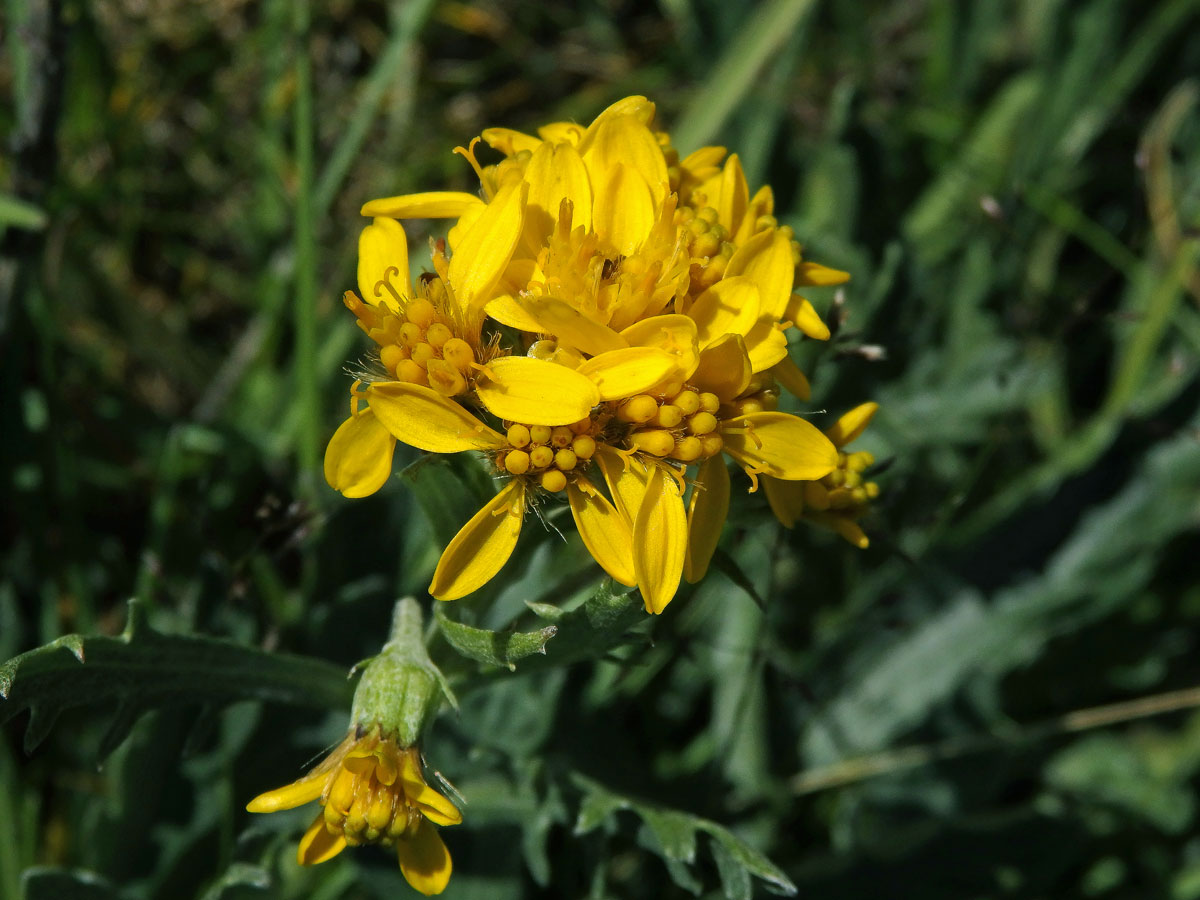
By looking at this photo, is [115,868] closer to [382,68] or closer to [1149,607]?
[382,68]

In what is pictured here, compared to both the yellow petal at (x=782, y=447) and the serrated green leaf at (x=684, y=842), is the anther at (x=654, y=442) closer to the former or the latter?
the yellow petal at (x=782, y=447)

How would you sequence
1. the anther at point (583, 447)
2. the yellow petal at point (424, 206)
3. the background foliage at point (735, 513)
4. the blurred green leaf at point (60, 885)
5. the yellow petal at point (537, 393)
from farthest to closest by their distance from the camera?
the background foliage at point (735, 513), the blurred green leaf at point (60, 885), the yellow petal at point (424, 206), the anther at point (583, 447), the yellow petal at point (537, 393)

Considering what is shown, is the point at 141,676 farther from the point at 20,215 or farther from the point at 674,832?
the point at 20,215

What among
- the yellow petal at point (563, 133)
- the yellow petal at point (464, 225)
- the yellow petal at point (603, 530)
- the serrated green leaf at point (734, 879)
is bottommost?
the serrated green leaf at point (734, 879)

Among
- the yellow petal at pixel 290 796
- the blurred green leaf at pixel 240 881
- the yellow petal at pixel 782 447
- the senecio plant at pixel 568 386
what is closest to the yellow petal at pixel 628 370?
the senecio plant at pixel 568 386

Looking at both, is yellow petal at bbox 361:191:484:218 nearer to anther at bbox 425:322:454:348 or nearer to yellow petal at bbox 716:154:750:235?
anther at bbox 425:322:454:348

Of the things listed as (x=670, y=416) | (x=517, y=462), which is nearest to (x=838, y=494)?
(x=670, y=416)

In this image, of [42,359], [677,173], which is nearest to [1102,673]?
[677,173]
